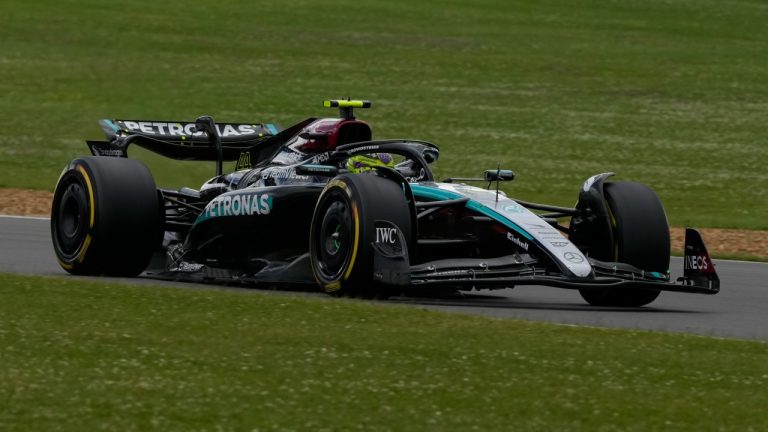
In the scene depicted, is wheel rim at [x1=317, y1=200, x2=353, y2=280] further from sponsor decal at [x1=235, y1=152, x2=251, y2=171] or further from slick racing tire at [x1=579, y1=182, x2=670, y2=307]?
sponsor decal at [x1=235, y1=152, x2=251, y2=171]

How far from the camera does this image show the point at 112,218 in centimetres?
1212

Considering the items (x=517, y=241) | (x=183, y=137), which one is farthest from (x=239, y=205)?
(x=517, y=241)

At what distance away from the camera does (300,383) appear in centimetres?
753

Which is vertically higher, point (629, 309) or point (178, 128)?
point (178, 128)

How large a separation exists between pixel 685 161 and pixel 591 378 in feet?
60.0

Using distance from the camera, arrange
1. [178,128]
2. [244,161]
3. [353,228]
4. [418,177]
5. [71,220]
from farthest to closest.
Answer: [178,128] < [244,161] < [71,220] < [418,177] < [353,228]

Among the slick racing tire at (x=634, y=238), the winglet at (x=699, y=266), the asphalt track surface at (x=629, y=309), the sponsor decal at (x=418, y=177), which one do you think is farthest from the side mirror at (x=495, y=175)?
the winglet at (x=699, y=266)

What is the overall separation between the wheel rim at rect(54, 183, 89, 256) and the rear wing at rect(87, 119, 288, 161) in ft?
4.07

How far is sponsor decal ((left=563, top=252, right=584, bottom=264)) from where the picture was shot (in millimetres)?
10703

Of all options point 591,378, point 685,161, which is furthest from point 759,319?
point 685,161

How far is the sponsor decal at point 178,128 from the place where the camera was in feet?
46.4

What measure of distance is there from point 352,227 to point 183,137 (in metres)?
3.95

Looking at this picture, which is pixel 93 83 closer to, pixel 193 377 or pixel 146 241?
pixel 146 241

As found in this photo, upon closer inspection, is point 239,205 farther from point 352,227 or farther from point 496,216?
point 496,216
